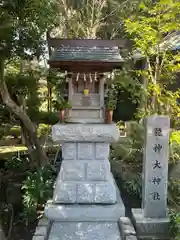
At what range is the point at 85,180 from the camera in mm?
5195

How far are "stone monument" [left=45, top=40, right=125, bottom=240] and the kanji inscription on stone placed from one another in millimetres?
627

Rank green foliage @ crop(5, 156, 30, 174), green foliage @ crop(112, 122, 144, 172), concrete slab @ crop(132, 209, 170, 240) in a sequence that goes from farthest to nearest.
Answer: green foliage @ crop(5, 156, 30, 174) < green foliage @ crop(112, 122, 144, 172) < concrete slab @ crop(132, 209, 170, 240)

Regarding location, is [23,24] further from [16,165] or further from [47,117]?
[16,165]

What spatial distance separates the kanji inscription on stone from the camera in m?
4.48

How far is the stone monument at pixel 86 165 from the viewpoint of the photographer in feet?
15.9

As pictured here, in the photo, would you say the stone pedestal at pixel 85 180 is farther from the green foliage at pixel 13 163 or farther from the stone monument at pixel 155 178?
the green foliage at pixel 13 163

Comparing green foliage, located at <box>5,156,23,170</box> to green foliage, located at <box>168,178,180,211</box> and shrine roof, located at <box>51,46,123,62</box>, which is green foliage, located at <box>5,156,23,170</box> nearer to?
shrine roof, located at <box>51,46,123,62</box>

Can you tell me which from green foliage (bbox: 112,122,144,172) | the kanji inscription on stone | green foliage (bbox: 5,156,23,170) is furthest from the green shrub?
the kanji inscription on stone

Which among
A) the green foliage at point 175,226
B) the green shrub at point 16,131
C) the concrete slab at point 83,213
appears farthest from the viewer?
the green shrub at point 16,131

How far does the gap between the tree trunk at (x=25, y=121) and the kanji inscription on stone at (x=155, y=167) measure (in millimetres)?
2727

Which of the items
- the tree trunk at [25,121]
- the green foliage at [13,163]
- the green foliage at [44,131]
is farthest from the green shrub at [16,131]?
the tree trunk at [25,121]

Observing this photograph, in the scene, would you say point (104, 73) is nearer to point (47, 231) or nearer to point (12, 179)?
point (47, 231)

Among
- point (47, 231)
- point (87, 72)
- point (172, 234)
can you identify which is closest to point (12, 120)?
point (87, 72)

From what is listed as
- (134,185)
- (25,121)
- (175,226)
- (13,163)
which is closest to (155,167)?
(175,226)
